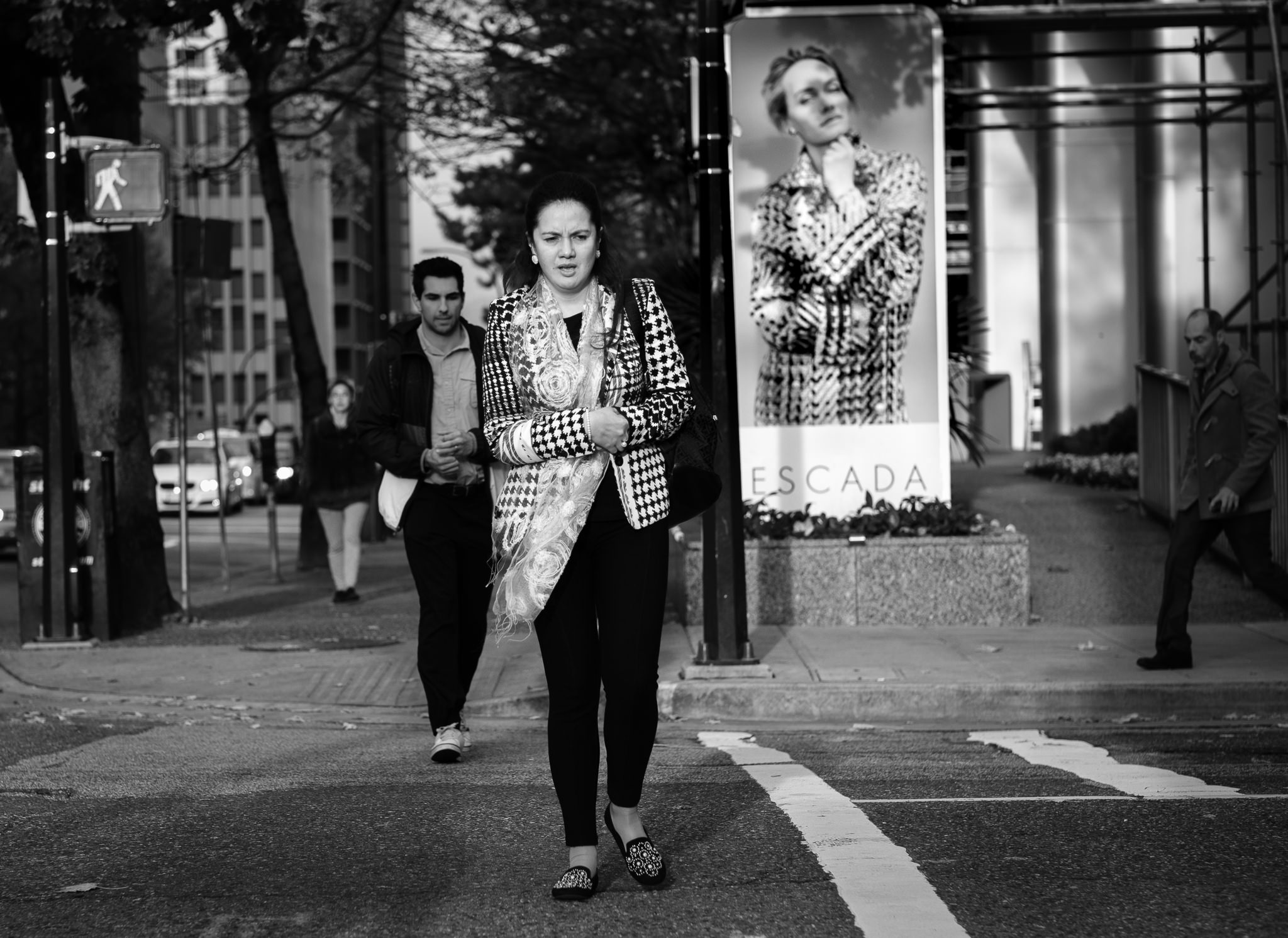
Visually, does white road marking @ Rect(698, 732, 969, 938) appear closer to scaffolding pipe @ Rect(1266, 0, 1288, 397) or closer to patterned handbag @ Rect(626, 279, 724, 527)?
patterned handbag @ Rect(626, 279, 724, 527)

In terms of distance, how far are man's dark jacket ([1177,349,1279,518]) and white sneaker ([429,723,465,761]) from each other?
4.19 metres

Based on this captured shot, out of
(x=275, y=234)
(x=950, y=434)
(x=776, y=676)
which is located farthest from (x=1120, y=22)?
(x=275, y=234)

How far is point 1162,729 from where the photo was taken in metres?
8.68

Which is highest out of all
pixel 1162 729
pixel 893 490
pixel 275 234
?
pixel 275 234

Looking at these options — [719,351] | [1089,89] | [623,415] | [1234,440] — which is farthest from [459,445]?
[1089,89]

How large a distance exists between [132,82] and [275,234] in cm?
660

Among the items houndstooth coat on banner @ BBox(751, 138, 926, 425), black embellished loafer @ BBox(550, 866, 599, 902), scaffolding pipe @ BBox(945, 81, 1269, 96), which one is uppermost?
scaffolding pipe @ BBox(945, 81, 1269, 96)

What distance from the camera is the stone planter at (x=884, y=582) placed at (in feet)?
39.1

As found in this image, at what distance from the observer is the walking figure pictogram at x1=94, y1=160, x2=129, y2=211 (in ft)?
41.4

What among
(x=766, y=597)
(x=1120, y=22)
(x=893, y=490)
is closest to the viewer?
(x=766, y=597)

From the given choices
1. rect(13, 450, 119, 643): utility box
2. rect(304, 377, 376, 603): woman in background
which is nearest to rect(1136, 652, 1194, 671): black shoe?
rect(13, 450, 119, 643): utility box

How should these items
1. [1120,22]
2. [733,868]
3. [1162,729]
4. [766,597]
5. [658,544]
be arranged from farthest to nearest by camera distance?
[1120,22] → [766,597] → [1162,729] → [733,868] → [658,544]

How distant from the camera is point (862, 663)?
10195mm

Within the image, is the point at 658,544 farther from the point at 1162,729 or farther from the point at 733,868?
the point at 1162,729
